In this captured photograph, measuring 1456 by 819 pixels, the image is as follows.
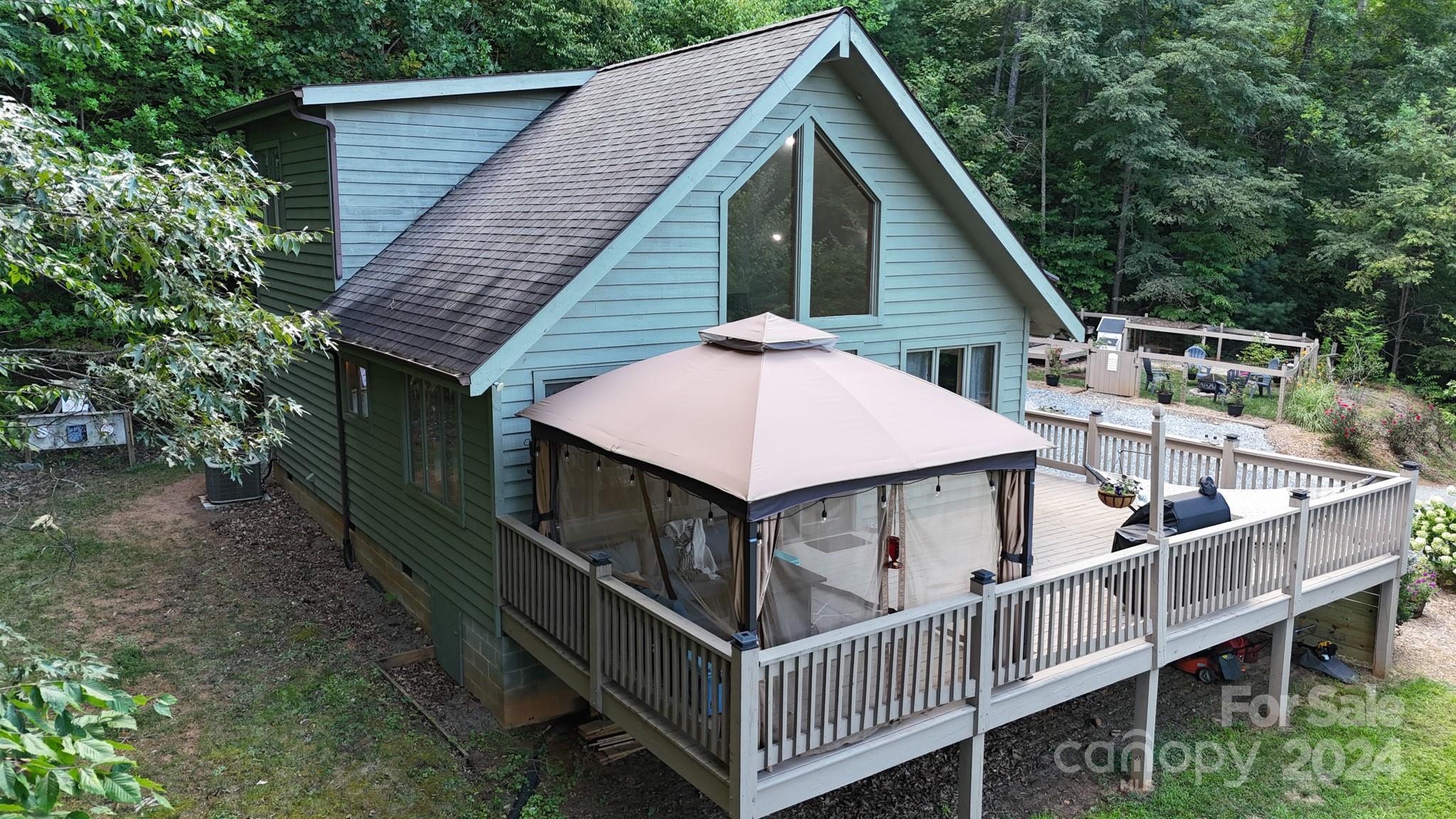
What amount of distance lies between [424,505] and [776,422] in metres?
4.93

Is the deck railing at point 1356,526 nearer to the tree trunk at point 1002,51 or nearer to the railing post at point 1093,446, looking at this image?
the railing post at point 1093,446

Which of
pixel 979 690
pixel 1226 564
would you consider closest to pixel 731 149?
pixel 979 690

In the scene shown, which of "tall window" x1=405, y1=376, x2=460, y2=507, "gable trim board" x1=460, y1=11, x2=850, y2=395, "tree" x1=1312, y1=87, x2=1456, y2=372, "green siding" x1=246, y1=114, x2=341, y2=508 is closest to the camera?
"gable trim board" x1=460, y1=11, x2=850, y2=395

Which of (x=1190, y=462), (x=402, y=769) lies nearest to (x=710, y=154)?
(x=402, y=769)

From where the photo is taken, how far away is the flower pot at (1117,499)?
36.0 feet

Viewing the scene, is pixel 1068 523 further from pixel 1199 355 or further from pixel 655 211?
pixel 1199 355

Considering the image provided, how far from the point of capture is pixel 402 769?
25.6 feet

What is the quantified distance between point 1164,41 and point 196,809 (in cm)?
3271

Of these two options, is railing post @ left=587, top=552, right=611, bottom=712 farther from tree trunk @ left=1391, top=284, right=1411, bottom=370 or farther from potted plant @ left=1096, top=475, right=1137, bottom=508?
tree trunk @ left=1391, top=284, right=1411, bottom=370

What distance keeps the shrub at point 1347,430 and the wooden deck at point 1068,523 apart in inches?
355

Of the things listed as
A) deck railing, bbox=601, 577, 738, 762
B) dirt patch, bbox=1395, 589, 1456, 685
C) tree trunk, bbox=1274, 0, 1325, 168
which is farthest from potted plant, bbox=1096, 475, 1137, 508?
tree trunk, bbox=1274, 0, 1325, 168

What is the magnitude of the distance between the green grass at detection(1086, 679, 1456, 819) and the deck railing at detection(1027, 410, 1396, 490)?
2451 millimetres

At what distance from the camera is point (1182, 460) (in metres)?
11.6

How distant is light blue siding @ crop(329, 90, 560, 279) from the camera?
460 inches
